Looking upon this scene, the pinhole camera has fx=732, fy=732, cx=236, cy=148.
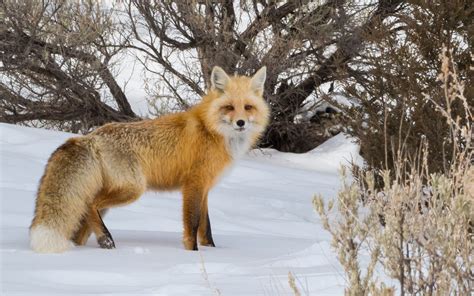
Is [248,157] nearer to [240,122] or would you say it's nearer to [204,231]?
[204,231]

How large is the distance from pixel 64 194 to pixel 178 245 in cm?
117

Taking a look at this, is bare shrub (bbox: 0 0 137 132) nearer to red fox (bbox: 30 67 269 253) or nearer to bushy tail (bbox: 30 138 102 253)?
red fox (bbox: 30 67 269 253)

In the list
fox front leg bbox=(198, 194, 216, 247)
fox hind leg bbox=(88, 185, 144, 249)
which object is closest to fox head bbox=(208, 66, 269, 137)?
fox front leg bbox=(198, 194, 216, 247)

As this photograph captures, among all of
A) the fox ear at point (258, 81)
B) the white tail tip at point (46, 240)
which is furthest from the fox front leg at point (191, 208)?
Result: the white tail tip at point (46, 240)

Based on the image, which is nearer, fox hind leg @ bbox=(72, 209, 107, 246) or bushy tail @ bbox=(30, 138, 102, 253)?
bushy tail @ bbox=(30, 138, 102, 253)

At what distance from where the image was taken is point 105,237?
558 cm

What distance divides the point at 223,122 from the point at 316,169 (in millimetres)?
7713

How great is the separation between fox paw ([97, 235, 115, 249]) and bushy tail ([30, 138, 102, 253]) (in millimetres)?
212

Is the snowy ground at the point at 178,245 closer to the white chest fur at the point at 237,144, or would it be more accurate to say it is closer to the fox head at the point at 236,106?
the white chest fur at the point at 237,144

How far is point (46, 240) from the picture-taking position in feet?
16.4

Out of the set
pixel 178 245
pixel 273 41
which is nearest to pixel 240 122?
pixel 178 245

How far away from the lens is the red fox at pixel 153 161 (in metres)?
5.46

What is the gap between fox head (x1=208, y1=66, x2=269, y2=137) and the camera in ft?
20.6

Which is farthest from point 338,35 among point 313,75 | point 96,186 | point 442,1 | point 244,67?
point 96,186
